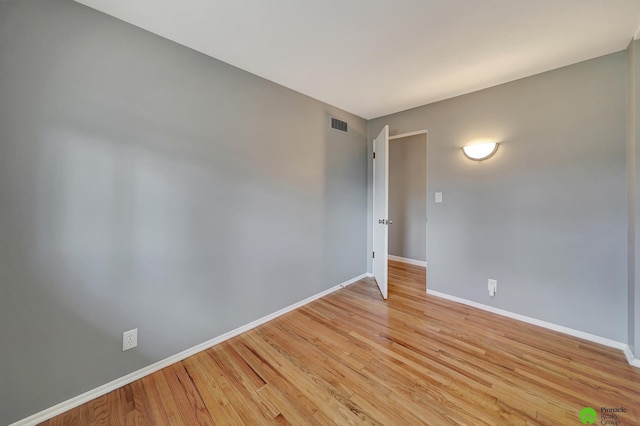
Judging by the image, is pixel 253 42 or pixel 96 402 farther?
pixel 253 42

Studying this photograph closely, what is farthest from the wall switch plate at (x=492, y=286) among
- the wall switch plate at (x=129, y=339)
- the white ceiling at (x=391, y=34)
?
the wall switch plate at (x=129, y=339)

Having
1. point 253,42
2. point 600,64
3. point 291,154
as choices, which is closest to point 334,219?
point 291,154

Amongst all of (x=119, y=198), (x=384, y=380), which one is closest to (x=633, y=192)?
(x=384, y=380)

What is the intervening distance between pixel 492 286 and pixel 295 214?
229cm

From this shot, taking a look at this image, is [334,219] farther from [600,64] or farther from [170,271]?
[600,64]

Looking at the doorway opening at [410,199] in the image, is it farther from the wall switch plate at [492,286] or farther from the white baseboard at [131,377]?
the white baseboard at [131,377]

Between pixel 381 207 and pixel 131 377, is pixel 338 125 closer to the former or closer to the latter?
pixel 381 207

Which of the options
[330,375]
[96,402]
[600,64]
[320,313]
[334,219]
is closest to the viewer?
[96,402]

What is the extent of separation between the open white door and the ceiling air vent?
1.62ft

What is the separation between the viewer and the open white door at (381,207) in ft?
9.58

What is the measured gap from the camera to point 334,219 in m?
3.15

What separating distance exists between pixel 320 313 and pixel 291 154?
1780 millimetres

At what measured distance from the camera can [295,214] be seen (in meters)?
2.65

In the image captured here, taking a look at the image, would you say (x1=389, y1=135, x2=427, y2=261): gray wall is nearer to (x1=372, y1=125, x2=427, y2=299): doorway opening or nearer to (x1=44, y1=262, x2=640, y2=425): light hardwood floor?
(x1=372, y1=125, x2=427, y2=299): doorway opening
